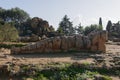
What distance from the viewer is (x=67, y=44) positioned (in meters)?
22.4

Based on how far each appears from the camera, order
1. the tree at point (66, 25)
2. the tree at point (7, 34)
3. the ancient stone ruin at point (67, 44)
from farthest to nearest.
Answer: the tree at point (66, 25) < the tree at point (7, 34) < the ancient stone ruin at point (67, 44)

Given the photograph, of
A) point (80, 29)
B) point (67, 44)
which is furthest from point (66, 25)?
point (67, 44)

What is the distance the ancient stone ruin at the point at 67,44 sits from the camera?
853 inches

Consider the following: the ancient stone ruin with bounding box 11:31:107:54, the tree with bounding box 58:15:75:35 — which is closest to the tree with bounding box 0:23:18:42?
the ancient stone ruin with bounding box 11:31:107:54

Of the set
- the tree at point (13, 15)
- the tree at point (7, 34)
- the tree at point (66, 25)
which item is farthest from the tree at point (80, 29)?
the tree at point (7, 34)

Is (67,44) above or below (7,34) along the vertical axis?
below

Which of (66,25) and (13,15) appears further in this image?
(13,15)

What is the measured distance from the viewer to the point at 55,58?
63.5ft

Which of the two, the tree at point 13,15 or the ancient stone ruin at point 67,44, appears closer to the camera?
the ancient stone ruin at point 67,44

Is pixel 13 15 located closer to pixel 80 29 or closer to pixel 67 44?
pixel 80 29

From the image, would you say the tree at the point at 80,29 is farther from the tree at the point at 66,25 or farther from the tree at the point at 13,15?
the tree at the point at 13,15

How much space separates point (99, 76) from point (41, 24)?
34526mm

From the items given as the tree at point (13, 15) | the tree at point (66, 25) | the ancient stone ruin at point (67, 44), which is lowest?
the ancient stone ruin at point (67, 44)

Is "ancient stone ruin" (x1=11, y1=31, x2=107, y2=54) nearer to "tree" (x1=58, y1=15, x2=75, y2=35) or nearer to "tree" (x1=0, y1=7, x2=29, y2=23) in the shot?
"tree" (x1=58, y1=15, x2=75, y2=35)
